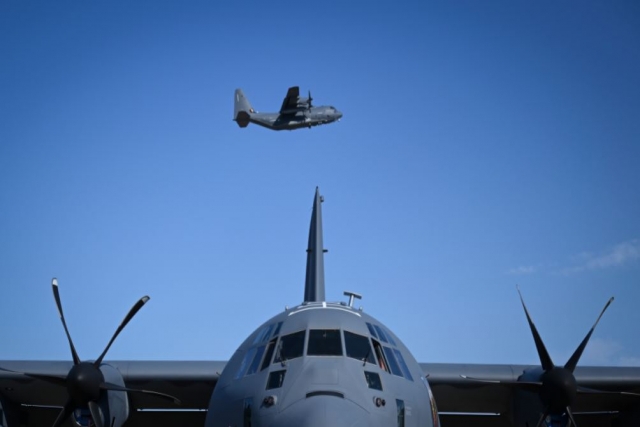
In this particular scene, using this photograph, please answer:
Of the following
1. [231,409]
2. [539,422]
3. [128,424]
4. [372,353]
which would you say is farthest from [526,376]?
[128,424]

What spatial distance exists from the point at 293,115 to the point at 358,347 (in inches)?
1603

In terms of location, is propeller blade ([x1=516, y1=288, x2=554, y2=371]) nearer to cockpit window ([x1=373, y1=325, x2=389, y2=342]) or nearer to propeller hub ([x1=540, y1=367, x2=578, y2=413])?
propeller hub ([x1=540, y1=367, x2=578, y2=413])

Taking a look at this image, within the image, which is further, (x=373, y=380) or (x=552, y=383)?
(x=552, y=383)

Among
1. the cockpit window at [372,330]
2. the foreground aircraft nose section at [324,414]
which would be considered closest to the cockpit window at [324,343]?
the cockpit window at [372,330]

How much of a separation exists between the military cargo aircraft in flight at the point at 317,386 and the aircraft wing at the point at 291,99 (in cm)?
3023

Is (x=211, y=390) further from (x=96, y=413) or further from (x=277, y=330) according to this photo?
(x=277, y=330)

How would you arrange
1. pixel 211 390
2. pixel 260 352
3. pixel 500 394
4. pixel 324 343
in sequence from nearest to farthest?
pixel 324 343, pixel 260 352, pixel 211 390, pixel 500 394

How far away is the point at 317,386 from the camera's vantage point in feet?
28.8

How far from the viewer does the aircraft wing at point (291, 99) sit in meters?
48.5

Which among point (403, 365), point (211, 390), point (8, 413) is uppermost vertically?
point (403, 365)

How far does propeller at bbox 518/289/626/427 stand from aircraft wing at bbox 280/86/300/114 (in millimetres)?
35210

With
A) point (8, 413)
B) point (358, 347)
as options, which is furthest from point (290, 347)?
point (8, 413)

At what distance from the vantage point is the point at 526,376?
53.3ft

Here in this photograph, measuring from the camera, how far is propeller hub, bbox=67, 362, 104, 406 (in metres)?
14.6
